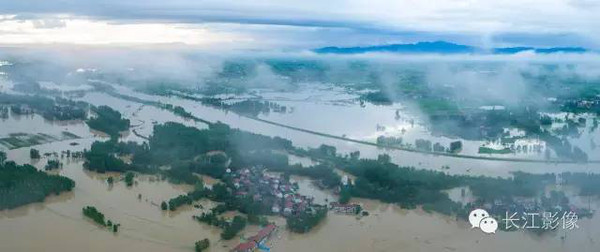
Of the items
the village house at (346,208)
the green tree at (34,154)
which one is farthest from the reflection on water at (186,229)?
the green tree at (34,154)

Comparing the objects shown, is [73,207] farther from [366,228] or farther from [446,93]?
[446,93]

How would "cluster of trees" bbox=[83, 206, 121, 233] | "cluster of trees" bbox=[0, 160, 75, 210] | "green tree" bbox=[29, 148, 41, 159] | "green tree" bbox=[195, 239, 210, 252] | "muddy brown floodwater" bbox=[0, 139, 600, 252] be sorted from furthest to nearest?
1. "green tree" bbox=[29, 148, 41, 159]
2. "cluster of trees" bbox=[0, 160, 75, 210]
3. "cluster of trees" bbox=[83, 206, 121, 233]
4. "muddy brown floodwater" bbox=[0, 139, 600, 252]
5. "green tree" bbox=[195, 239, 210, 252]

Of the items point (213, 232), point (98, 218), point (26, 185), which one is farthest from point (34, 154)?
point (213, 232)

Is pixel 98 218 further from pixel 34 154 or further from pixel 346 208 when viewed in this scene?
pixel 34 154

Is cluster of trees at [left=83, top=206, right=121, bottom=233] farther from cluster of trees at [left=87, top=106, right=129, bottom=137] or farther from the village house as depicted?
cluster of trees at [left=87, top=106, right=129, bottom=137]

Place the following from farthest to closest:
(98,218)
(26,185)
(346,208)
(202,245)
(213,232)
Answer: (26,185)
(346,208)
(98,218)
(213,232)
(202,245)

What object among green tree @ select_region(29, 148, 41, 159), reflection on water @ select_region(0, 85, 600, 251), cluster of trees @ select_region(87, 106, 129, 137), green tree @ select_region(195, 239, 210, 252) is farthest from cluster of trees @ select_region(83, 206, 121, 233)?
cluster of trees @ select_region(87, 106, 129, 137)

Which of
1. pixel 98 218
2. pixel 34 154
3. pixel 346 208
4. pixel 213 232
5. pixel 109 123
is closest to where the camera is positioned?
pixel 213 232
